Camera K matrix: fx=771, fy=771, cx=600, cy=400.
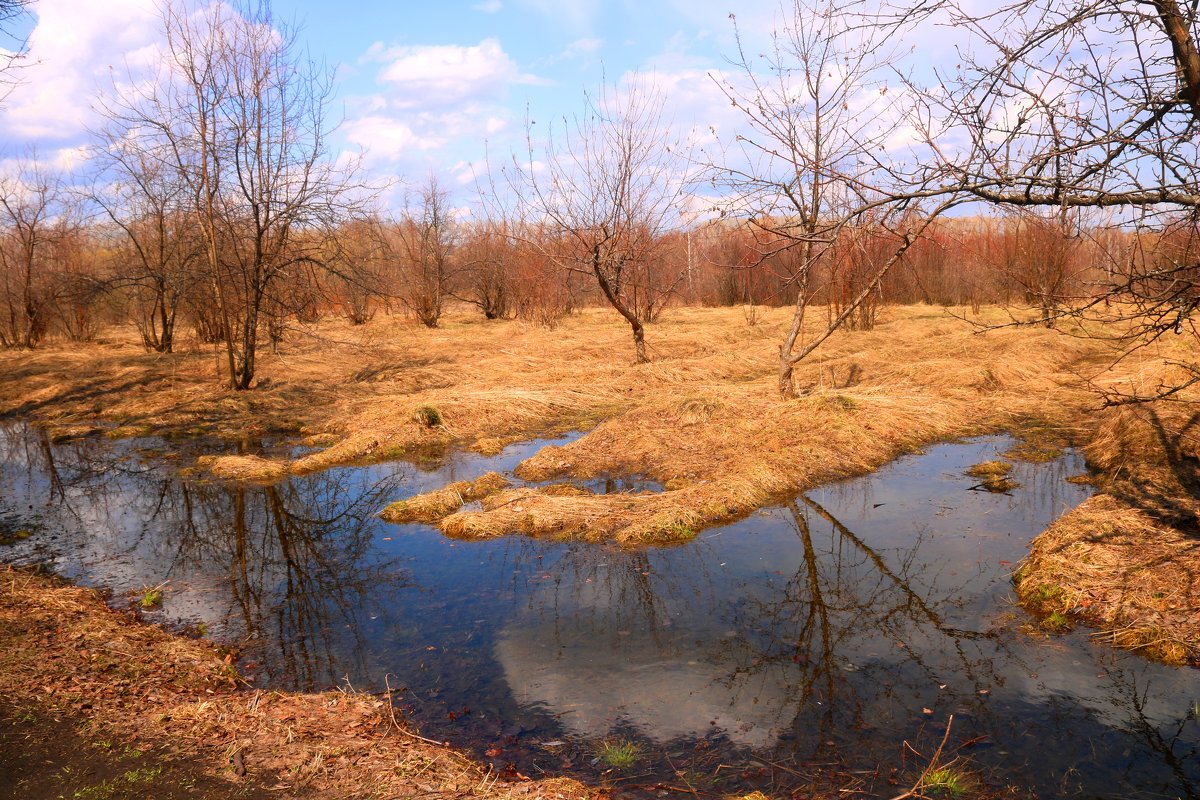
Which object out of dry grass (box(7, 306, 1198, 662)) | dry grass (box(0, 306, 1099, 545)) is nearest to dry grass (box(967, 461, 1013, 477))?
dry grass (box(7, 306, 1198, 662))

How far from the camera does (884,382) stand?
13.1 meters

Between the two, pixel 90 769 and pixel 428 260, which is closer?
pixel 90 769

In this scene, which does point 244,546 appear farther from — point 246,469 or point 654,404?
point 654,404

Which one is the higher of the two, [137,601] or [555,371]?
[555,371]

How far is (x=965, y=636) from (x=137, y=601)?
5.95 m

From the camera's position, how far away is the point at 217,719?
155 inches

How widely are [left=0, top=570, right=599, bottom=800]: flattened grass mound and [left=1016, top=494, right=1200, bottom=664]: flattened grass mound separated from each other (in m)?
3.73

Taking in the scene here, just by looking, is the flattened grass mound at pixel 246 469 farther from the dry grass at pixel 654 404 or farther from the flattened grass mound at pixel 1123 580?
the flattened grass mound at pixel 1123 580

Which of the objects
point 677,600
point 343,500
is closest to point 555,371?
point 343,500

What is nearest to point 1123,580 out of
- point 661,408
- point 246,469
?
point 661,408

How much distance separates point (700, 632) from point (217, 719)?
2.89 m

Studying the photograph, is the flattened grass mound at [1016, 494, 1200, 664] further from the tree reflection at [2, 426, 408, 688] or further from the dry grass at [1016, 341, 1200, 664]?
the tree reflection at [2, 426, 408, 688]

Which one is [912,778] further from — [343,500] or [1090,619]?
[343,500]

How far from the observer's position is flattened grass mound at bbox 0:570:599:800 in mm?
3463
